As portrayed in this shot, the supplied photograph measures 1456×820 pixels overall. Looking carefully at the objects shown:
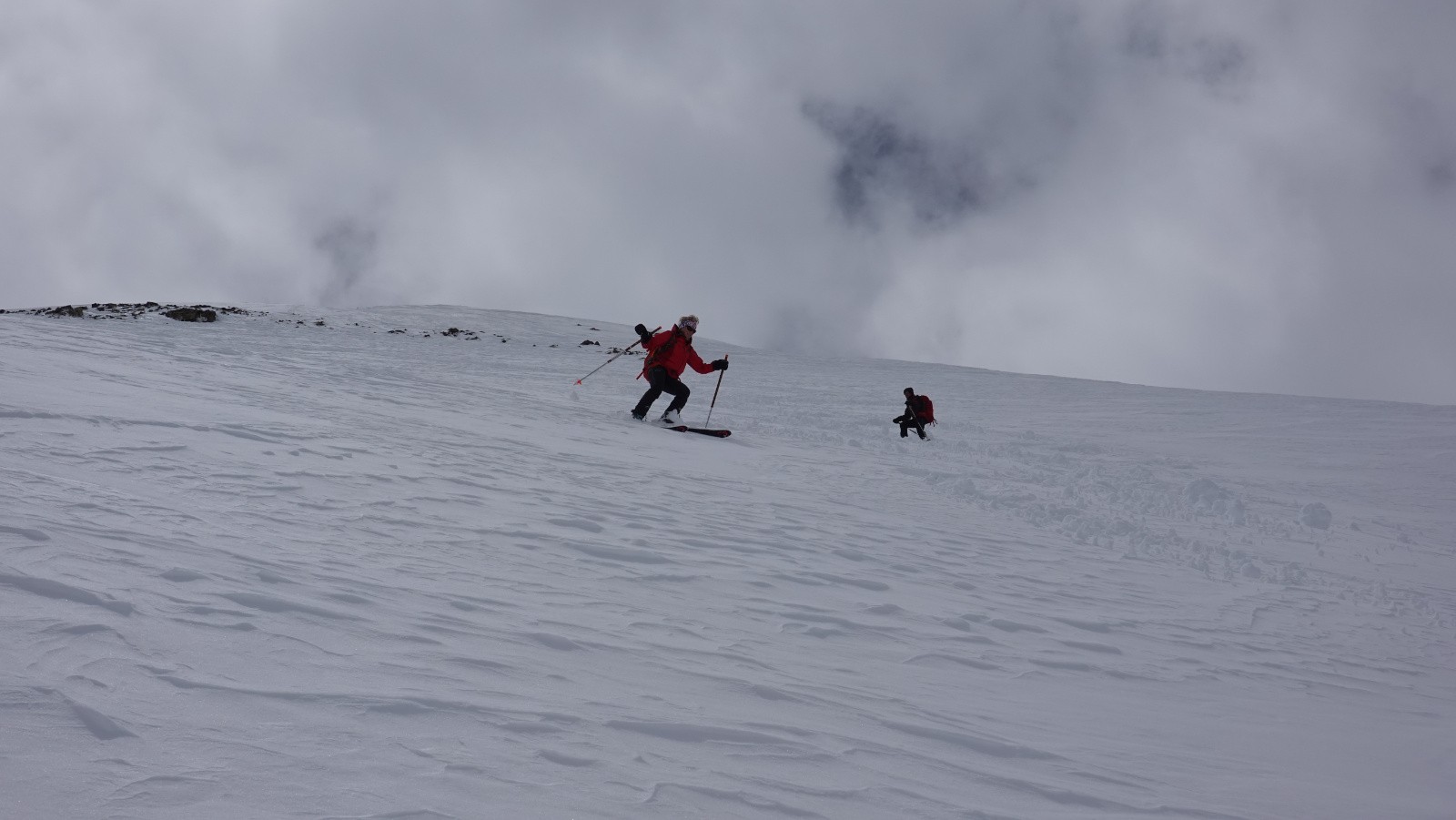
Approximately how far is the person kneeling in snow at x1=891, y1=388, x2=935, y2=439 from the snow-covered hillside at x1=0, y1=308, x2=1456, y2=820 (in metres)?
4.28

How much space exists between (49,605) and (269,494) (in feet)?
6.77

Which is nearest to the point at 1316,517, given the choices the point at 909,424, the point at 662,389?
the point at 909,424

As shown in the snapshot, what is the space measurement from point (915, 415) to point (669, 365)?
13.9ft

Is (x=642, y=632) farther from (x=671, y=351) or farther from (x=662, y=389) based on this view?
(x=671, y=351)

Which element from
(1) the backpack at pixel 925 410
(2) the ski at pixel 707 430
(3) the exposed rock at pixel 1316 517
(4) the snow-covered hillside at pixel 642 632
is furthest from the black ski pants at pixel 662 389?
(3) the exposed rock at pixel 1316 517

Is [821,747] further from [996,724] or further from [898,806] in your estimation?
[996,724]

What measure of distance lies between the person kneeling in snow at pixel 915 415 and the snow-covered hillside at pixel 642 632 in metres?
4.28

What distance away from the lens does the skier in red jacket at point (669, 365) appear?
1227cm

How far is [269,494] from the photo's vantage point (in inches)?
176

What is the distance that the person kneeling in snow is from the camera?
13.6 m

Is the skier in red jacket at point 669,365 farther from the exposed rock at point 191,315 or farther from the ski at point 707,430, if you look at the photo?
the exposed rock at point 191,315

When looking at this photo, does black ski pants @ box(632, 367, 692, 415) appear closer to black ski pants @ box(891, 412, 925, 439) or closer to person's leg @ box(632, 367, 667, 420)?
person's leg @ box(632, 367, 667, 420)

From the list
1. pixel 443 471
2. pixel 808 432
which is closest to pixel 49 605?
pixel 443 471

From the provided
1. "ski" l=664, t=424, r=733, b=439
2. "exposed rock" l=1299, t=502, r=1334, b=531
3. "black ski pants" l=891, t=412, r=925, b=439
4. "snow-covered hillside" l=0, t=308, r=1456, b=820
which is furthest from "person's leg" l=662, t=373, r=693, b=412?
"exposed rock" l=1299, t=502, r=1334, b=531
